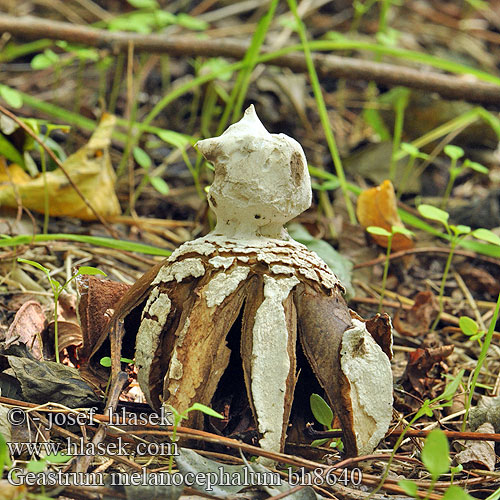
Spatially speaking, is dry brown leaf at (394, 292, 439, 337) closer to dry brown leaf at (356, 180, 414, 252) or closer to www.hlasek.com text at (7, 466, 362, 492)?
dry brown leaf at (356, 180, 414, 252)

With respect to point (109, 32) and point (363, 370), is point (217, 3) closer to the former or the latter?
point (109, 32)

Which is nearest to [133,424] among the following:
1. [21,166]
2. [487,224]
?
[21,166]

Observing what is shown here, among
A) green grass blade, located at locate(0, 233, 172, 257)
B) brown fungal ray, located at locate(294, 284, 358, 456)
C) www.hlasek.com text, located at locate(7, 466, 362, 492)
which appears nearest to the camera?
www.hlasek.com text, located at locate(7, 466, 362, 492)

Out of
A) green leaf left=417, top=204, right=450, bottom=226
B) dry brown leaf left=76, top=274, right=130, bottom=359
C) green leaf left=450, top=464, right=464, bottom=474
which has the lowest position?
green leaf left=450, top=464, right=464, bottom=474

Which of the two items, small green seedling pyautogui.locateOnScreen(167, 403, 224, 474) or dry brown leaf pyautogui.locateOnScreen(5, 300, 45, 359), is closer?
small green seedling pyautogui.locateOnScreen(167, 403, 224, 474)

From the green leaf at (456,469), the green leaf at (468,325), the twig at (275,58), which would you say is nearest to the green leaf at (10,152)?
the twig at (275,58)

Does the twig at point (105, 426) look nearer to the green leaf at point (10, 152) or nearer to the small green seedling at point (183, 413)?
the small green seedling at point (183, 413)

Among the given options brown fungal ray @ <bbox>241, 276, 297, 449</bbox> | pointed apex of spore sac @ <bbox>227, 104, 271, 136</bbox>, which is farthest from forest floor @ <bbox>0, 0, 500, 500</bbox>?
pointed apex of spore sac @ <bbox>227, 104, 271, 136</bbox>

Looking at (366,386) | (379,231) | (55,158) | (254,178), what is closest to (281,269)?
(254,178)
